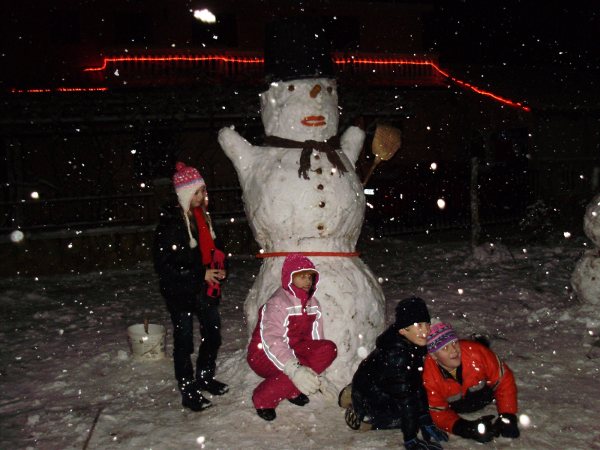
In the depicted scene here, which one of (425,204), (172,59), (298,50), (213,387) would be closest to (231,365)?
(213,387)

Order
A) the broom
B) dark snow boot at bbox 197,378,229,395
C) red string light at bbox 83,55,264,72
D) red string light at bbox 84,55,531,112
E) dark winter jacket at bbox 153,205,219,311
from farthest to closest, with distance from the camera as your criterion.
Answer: red string light at bbox 83,55,264,72
red string light at bbox 84,55,531,112
the broom
dark snow boot at bbox 197,378,229,395
dark winter jacket at bbox 153,205,219,311

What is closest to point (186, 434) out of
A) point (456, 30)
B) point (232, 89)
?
point (232, 89)

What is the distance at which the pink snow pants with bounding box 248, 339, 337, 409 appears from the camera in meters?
3.96

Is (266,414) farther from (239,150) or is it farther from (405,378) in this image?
(239,150)

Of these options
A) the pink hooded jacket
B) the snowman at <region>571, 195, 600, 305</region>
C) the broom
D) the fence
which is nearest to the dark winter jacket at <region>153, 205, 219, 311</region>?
the pink hooded jacket

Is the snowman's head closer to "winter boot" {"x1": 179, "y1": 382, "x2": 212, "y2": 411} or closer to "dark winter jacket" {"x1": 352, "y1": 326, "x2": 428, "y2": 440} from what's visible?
"dark winter jacket" {"x1": 352, "y1": 326, "x2": 428, "y2": 440}

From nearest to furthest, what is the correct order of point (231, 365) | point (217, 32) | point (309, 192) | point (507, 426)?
point (507, 426) → point (309, 192) → point (231, 365) → point (217, 32)

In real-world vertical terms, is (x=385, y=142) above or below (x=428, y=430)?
above

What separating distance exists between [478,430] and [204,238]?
2.31 meters

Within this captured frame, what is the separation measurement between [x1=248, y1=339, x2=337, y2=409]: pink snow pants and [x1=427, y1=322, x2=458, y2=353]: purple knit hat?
665mm

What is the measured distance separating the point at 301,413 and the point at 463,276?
5.10m

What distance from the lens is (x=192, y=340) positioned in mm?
4359

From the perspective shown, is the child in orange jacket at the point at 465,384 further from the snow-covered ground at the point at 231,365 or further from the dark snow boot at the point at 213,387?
the dark snow boot at the point at 213,387

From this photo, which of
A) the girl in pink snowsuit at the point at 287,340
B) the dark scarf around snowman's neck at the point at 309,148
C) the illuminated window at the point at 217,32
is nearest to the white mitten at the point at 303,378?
the girl in pink snowsuit at the point at 287,340
